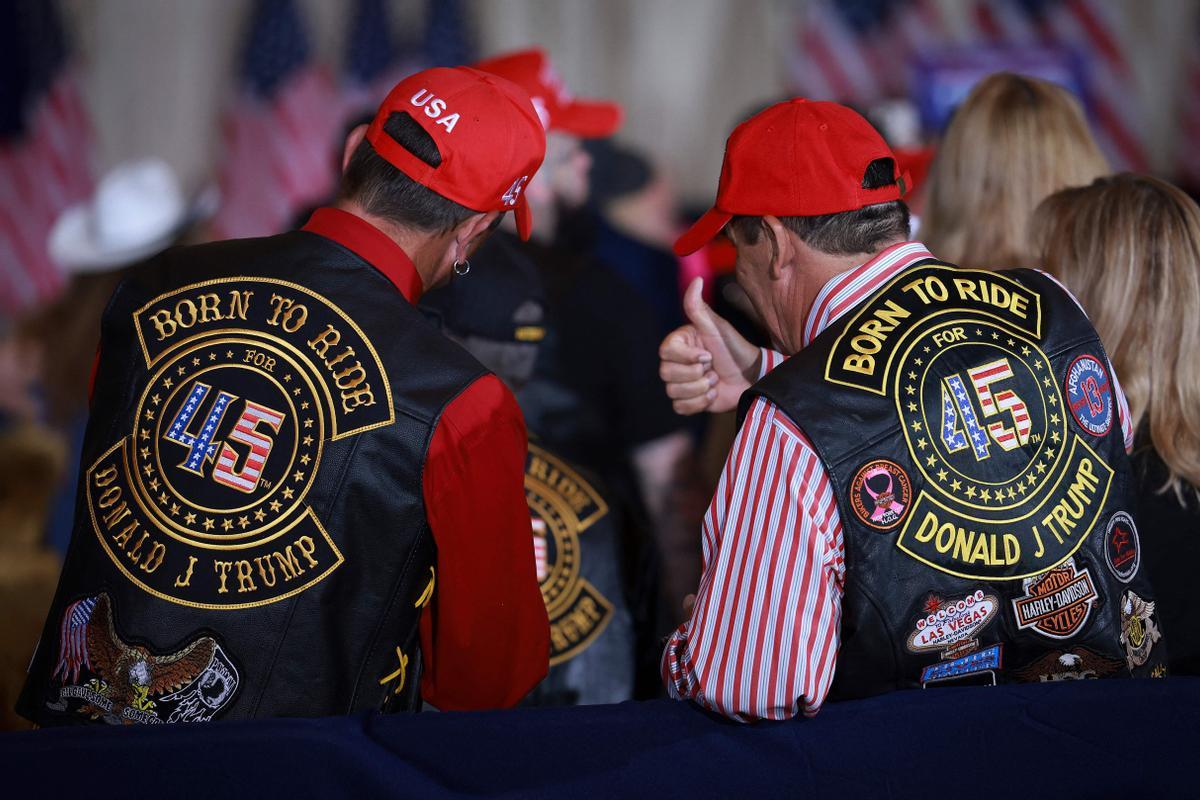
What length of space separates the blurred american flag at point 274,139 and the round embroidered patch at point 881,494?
4897 mm

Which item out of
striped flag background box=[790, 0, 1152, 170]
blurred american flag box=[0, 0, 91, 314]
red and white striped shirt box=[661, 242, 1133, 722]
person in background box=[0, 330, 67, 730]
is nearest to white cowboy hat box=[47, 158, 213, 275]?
person in background box=[0, 330, 67, 730]

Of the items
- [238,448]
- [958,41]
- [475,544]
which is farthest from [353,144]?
[958,41]

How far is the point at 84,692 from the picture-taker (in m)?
1.62

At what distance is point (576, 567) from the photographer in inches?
86.7

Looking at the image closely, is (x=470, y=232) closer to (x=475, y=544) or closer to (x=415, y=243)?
(x=415, y=243)

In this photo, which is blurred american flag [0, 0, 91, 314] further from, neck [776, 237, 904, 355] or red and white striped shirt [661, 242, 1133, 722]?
red and white striped shirt [661, 242, 1133, 722]

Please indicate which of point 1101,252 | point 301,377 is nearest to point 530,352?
point 301,377

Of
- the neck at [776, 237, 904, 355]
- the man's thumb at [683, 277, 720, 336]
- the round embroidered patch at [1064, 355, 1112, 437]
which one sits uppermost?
the neck at [776, 237, 904, 355]

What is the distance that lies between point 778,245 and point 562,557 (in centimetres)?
73

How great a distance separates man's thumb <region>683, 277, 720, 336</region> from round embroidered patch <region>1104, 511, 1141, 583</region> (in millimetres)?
654

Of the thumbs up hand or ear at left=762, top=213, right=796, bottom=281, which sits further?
the thumbs up hand

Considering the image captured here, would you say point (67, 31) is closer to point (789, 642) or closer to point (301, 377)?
point (301, 377)

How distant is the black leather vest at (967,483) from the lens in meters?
1.55

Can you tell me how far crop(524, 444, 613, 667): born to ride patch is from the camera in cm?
217
